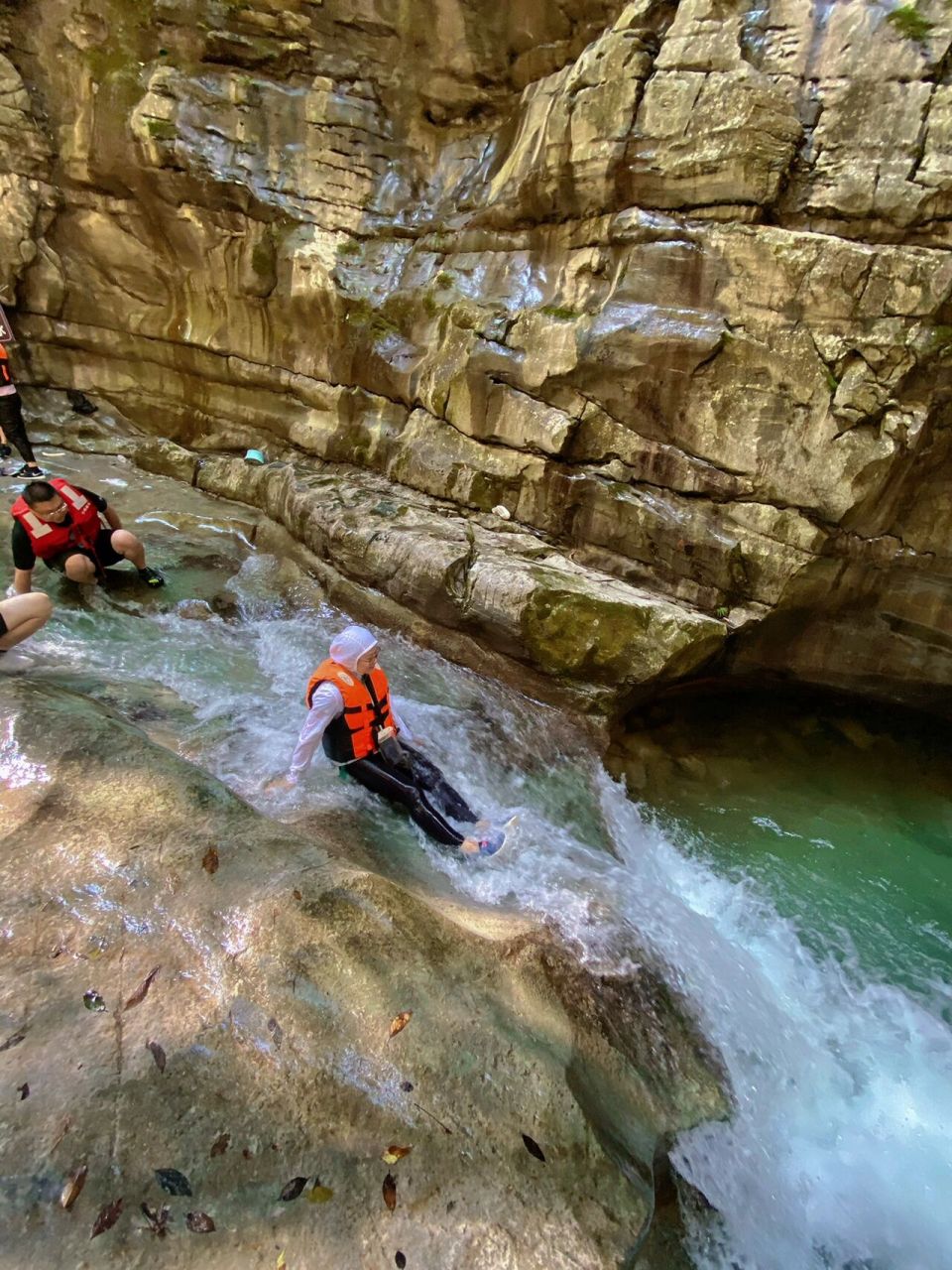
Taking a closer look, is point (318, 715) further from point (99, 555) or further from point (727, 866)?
point (99, 555)

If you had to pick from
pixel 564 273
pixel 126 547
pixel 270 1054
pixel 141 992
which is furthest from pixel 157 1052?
pixel 564 273

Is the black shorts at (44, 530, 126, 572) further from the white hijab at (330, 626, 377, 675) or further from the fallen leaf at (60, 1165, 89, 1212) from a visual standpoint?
the fallen leaf at (60, 1165, 89, 1212)

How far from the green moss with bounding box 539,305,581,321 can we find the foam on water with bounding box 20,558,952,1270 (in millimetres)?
3875

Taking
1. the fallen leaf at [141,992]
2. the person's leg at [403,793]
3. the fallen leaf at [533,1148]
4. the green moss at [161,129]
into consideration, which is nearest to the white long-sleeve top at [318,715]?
the person's leg at [403,793]

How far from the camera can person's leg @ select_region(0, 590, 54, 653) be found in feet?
13.8

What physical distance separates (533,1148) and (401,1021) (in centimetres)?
67

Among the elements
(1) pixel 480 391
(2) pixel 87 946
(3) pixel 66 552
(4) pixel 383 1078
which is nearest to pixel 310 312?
(1) pixel 480 391

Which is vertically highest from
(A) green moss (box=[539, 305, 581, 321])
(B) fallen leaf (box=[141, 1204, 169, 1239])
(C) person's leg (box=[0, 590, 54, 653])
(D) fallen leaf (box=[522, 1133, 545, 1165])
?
(A) green moss (box=[539, 305, 581, 321])

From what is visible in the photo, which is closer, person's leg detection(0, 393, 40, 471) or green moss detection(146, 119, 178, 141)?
person's leg detection(0, 393, 40, 471)

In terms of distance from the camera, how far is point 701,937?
4344 mm

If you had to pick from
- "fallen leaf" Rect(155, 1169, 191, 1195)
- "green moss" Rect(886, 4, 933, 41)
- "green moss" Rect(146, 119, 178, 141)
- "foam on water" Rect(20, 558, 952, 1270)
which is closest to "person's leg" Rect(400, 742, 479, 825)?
"foam on water" Rect(20, 558, 952, 1270)

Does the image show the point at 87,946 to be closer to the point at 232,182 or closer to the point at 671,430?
the point at 671,430

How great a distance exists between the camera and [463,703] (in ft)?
19.4

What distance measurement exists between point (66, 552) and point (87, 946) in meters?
4.48
